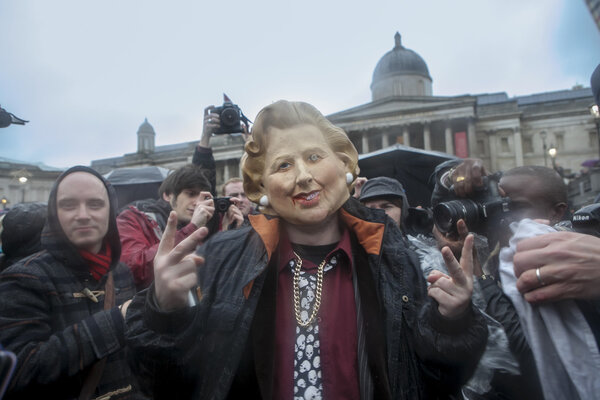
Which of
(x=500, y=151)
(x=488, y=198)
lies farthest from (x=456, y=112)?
(x=488, y=198)

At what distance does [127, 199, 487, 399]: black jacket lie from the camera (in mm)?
1447

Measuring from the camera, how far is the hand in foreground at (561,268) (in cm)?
127

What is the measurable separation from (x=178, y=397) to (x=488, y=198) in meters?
1.73

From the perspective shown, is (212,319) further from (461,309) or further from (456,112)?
(456,112)

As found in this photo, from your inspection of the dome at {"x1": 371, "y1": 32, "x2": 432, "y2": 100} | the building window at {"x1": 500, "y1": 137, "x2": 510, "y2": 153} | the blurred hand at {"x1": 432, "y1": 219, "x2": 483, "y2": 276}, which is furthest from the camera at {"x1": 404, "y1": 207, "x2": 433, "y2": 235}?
the dome at {"x1": 371, "y1": 32, "x2": 432, "y2": 100}

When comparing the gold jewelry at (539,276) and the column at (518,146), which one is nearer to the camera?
the gold jewelry at (539,276)

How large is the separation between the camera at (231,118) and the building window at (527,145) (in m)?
44.0

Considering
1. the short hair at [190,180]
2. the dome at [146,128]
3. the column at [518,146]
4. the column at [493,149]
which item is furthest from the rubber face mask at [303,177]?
the dome at [146,128]

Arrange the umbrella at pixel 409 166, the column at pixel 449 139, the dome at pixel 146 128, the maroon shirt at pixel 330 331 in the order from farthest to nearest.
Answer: the dome at pixel 146 128 → the column at pixel 449 139 → the umbrella at pixel 409 166 → the maroon shirt at pixel 330 331

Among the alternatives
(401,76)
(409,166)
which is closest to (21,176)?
(409,166)

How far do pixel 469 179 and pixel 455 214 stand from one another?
0.99 ft

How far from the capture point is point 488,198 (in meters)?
1.93

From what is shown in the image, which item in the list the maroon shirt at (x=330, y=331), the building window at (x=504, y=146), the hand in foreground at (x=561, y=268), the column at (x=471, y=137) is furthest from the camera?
the building window at (x=504, y=146)

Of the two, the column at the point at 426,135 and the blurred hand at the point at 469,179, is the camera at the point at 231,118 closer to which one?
the blurred hand at the point at 469,179
